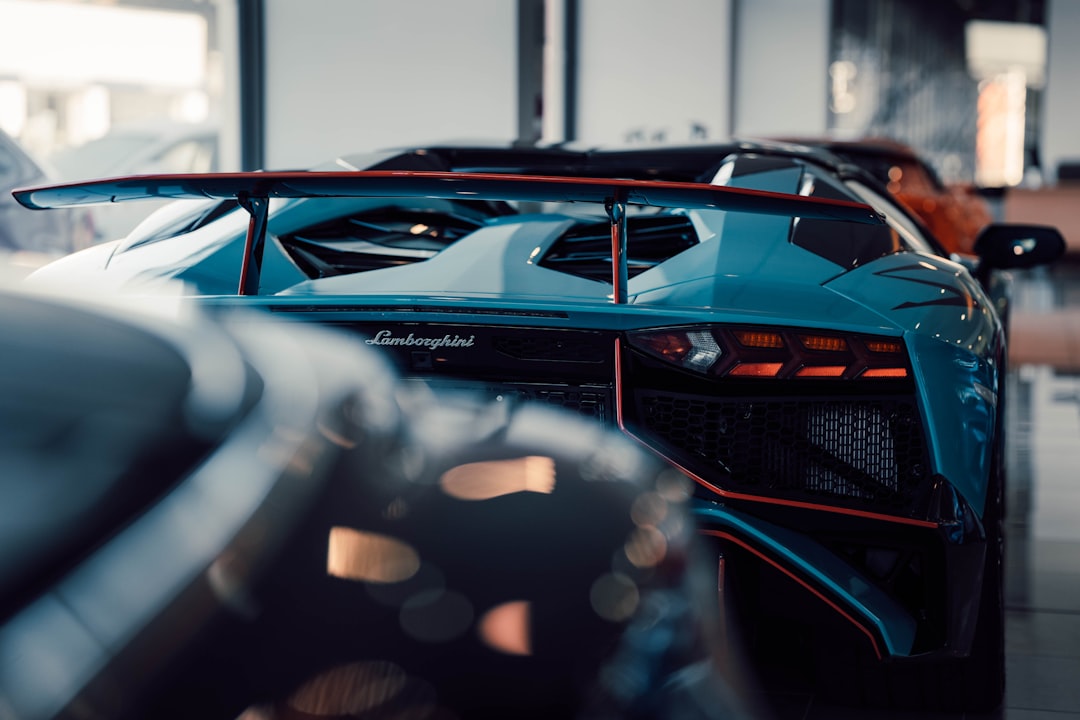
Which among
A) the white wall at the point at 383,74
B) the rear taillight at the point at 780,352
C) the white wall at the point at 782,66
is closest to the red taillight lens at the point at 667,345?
the rear taillight at the point at 780,352

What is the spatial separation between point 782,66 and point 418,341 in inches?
625

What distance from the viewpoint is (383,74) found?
6328 mm

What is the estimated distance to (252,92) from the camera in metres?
5.83

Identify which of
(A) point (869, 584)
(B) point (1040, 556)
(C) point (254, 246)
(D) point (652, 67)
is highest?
(D) point (652, 67)

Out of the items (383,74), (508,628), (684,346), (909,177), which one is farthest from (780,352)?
(383,74)

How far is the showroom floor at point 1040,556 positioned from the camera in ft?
7.06

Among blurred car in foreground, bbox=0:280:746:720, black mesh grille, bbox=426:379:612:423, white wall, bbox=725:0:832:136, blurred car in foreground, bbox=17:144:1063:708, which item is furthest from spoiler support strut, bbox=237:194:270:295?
white wall, bbox=725:0:832:136

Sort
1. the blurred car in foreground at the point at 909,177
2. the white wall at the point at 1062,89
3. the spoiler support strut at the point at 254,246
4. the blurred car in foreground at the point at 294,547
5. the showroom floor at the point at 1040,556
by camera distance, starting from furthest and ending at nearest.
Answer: the white wall at the point at 1062,89, the blurred car in foreground at the point at 909,177, the showroom floor at the point at 1040,556, the spoiler support strut at the point at 254,246, the blurred car in foreground at the point at 294,547

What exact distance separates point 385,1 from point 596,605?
579 centimetres

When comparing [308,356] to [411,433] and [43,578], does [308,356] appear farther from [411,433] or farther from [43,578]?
[43,578]

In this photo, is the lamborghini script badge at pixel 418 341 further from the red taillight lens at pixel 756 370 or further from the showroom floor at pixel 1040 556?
the showroom floor at pixel 1040 556

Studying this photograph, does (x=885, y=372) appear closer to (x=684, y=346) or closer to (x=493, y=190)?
(x=684, y=346)

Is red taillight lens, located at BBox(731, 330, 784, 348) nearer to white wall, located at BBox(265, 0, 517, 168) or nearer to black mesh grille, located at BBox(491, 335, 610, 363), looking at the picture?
black mesh grille, located at BBox(491, 335, 610, 363)

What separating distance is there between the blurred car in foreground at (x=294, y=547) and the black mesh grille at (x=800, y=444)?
0.60 metres
